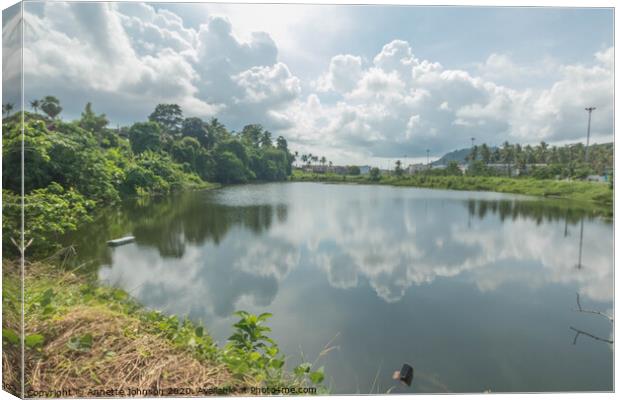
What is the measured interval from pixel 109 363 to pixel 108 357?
37mm

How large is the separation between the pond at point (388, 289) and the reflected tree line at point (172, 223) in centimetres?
5

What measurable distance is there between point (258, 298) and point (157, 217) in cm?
564

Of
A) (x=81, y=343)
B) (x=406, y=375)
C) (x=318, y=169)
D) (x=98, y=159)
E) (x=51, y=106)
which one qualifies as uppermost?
(x=51, y=106)

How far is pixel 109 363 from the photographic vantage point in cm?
198

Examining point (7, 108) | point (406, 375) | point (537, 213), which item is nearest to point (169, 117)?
point (7, 108)

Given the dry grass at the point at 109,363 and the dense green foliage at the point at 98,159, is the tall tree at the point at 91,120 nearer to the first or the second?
the dense green foliage at the point at 98,159

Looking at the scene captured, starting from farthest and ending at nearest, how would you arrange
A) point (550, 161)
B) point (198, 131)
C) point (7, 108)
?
point (550, 161), point (198, 131), point (7, 108)

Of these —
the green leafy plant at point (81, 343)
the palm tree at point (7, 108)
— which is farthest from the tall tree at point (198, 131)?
the green leafy plant at point (81, 343)

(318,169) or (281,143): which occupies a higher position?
(281,143)

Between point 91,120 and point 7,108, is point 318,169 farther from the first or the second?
point 7,108

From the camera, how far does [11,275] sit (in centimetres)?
211

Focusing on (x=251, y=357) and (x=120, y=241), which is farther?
(x=120, y=241)

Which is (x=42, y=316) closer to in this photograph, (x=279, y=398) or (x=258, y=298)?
(x=279, y=398)

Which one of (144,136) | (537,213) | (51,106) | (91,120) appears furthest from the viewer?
(537,213)
